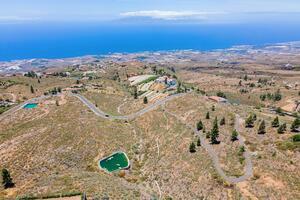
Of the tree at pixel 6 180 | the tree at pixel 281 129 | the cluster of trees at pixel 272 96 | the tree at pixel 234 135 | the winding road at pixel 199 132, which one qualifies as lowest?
the cluster of trees at pixel 272 96

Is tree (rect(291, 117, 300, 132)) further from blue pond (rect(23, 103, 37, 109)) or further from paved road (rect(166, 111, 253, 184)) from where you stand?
blue pond (rect(23, 103, 37, 109))

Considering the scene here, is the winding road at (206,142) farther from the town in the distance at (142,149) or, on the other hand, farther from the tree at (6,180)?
the tree at (6,180)

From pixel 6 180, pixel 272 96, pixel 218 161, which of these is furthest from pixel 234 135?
pixel 272 96

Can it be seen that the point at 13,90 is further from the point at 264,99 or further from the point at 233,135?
the point at 264,99

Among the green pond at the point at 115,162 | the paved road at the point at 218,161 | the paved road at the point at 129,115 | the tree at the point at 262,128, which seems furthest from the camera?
the paved road at the point at 129,115

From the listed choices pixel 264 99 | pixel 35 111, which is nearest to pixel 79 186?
pixel 35 111

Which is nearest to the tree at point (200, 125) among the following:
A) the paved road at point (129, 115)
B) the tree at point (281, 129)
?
the tree at point (281, 129)

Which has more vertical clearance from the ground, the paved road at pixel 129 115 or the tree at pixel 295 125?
the tree at pixel 295 125

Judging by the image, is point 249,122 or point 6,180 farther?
point 249,122

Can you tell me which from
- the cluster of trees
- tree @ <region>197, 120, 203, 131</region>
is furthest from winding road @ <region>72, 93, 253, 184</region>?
the cluster of trees

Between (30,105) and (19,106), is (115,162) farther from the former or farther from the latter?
(19,106)
